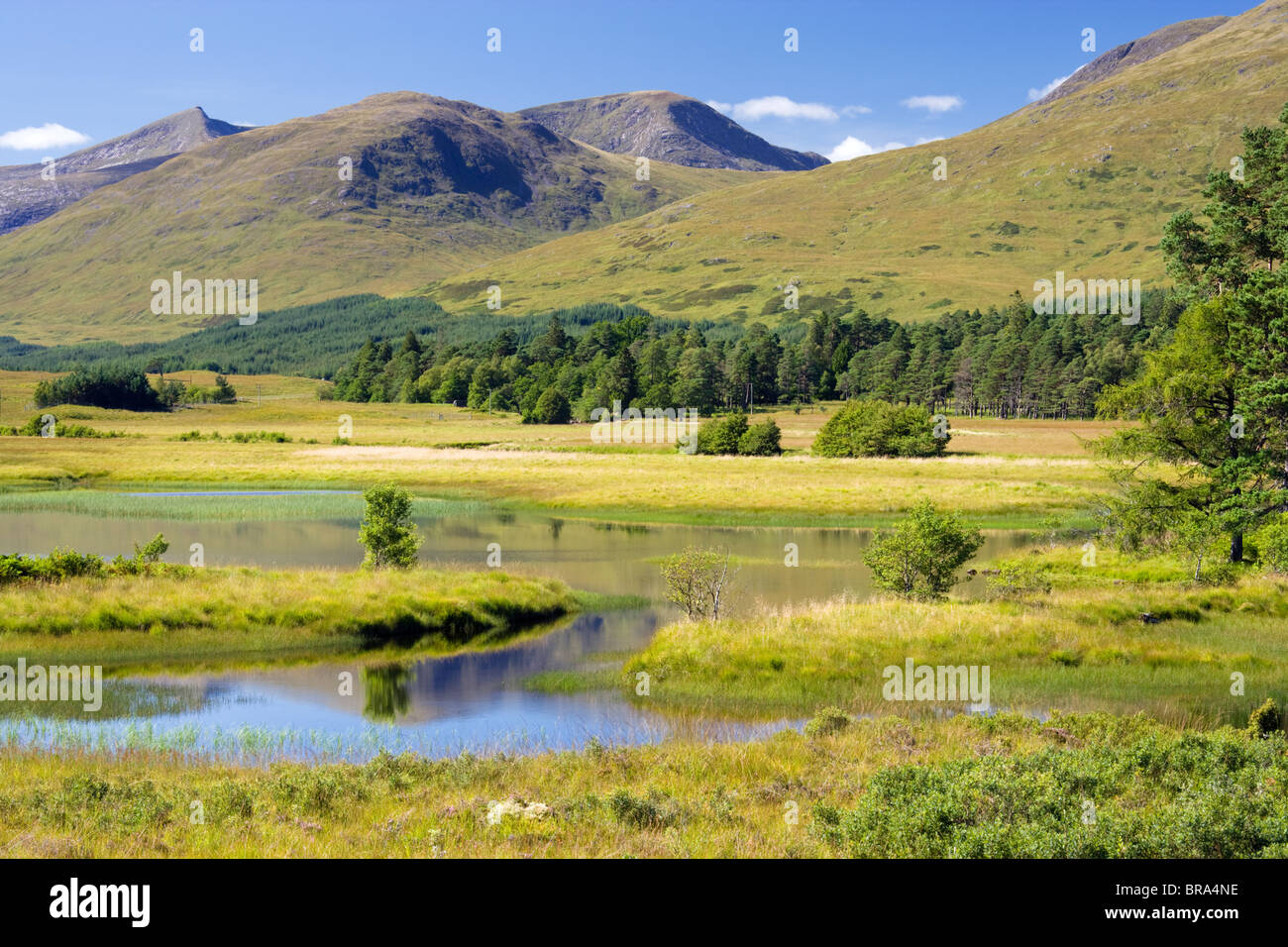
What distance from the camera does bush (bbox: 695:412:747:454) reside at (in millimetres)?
117125

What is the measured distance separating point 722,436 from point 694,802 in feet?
337

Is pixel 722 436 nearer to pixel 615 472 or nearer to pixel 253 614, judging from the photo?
pixel 615 472

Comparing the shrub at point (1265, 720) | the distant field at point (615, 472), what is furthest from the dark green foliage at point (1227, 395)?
the distant field at point (615, 472)

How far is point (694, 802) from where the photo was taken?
15.9 m

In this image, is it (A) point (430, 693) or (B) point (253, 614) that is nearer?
(A) point (430, 693)

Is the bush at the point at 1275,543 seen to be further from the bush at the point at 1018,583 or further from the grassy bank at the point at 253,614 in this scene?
the grassy bank at the point at 253,614

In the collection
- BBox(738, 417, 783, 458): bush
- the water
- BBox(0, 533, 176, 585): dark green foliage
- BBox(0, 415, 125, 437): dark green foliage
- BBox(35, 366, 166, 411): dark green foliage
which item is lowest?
the water

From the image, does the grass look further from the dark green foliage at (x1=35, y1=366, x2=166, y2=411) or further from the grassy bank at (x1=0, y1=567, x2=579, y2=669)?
the dark green foliage at (x1=35, y1=366, x2=166, y2=411)

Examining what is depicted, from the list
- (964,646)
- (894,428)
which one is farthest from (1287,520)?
(894,428)

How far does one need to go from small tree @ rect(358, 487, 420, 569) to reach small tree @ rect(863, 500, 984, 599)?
18.7m

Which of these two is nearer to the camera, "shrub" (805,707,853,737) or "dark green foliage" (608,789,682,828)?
"dark green foliage" (608,789,682,828)

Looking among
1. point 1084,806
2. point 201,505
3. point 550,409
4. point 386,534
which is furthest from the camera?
point 550,409

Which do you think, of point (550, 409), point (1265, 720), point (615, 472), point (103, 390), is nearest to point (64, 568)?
point (1265, 720)

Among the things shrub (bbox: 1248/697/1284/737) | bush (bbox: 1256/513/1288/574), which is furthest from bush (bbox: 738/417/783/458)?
shrub (bbox: 1248/697/1284/737)
